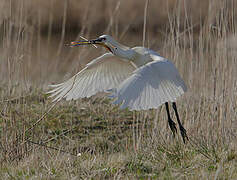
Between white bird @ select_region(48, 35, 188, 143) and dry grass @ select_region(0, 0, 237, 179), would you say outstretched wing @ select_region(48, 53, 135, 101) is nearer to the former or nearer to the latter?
white bird @ select_region(48, 35, 188, 143)

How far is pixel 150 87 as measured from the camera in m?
3.17

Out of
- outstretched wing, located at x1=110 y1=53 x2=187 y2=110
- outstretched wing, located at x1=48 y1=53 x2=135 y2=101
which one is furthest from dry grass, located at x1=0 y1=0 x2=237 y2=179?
outstretched wing, located at x1=110 y1=53 x2=187 y2=110

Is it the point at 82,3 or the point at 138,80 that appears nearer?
the point at 138,80

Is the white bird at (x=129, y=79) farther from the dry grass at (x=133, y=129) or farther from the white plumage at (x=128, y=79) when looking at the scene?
the dry grass at (x=133, y=129)

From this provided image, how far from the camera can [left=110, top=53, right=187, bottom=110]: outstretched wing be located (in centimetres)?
299

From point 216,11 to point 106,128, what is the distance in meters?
1.71

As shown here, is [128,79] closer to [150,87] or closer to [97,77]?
[150,87]

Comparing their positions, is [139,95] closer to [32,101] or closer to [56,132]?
[56,132]

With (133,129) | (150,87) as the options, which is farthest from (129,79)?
(133,129)

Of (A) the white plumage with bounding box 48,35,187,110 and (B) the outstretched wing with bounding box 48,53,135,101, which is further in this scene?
(B) the outstretched wing with bounding box 48,53,135,101

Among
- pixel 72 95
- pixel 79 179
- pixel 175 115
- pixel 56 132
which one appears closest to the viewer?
pixel 79 179

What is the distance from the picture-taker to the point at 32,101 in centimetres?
491

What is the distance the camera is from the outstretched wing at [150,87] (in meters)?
2.99

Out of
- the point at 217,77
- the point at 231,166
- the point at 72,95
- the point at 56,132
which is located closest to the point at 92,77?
the point at 72,95
